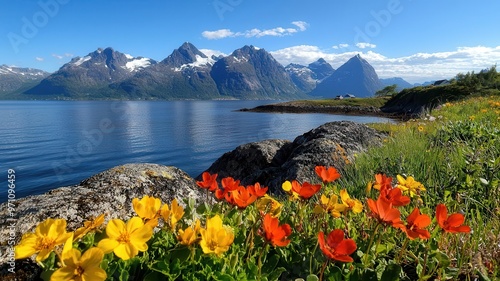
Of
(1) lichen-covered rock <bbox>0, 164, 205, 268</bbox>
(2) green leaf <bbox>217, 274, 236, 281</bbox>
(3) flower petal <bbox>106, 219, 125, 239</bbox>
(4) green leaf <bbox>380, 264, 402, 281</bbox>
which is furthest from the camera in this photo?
(1) lichen-covered rock <bbox>0, 164, 205, 268</bbox>

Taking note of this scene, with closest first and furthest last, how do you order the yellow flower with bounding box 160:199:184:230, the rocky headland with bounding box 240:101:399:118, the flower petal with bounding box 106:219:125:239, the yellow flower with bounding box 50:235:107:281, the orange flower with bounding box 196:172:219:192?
the yellow flower with bounding box 50:235:107:281
the flower petal with bounding box 106:219:125:239
the yellow flower with bounding box 160:199:184:230
the orange flower with bounding box 196:172:219:192
the rocky headland with bounding box 240:101:399:118

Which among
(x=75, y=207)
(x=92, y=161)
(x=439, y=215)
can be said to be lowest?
(x=92, y=161)

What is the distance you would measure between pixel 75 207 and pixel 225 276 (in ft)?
8.41

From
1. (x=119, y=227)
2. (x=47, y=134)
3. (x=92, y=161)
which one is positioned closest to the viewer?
(x=119, y=227)

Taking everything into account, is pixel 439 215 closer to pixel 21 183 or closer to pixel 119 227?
pixel 119 227

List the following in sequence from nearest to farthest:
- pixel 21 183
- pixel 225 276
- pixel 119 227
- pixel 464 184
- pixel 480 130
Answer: pixel 119 227
pixel 225 276
pixel 464 184
pixel 480 130
pixel 21 183

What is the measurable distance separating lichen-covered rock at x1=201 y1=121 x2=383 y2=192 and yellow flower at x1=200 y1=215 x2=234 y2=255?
19.4ft

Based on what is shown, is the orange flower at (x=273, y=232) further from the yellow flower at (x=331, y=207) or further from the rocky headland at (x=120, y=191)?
the rocky headland at (x=120, y=191)

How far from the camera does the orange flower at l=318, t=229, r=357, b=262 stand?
1577mm

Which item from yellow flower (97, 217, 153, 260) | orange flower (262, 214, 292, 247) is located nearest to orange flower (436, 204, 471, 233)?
orange flower (262, 214, 292, 247)

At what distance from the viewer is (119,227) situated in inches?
65.6

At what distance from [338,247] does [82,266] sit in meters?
1.29

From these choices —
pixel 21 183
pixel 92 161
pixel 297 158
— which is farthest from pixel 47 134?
pixel 297 158

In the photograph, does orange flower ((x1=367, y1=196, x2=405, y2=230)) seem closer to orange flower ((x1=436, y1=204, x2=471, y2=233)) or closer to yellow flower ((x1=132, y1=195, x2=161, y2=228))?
orange flower ((x1=436, y1=204, x2=471, y2=233))
